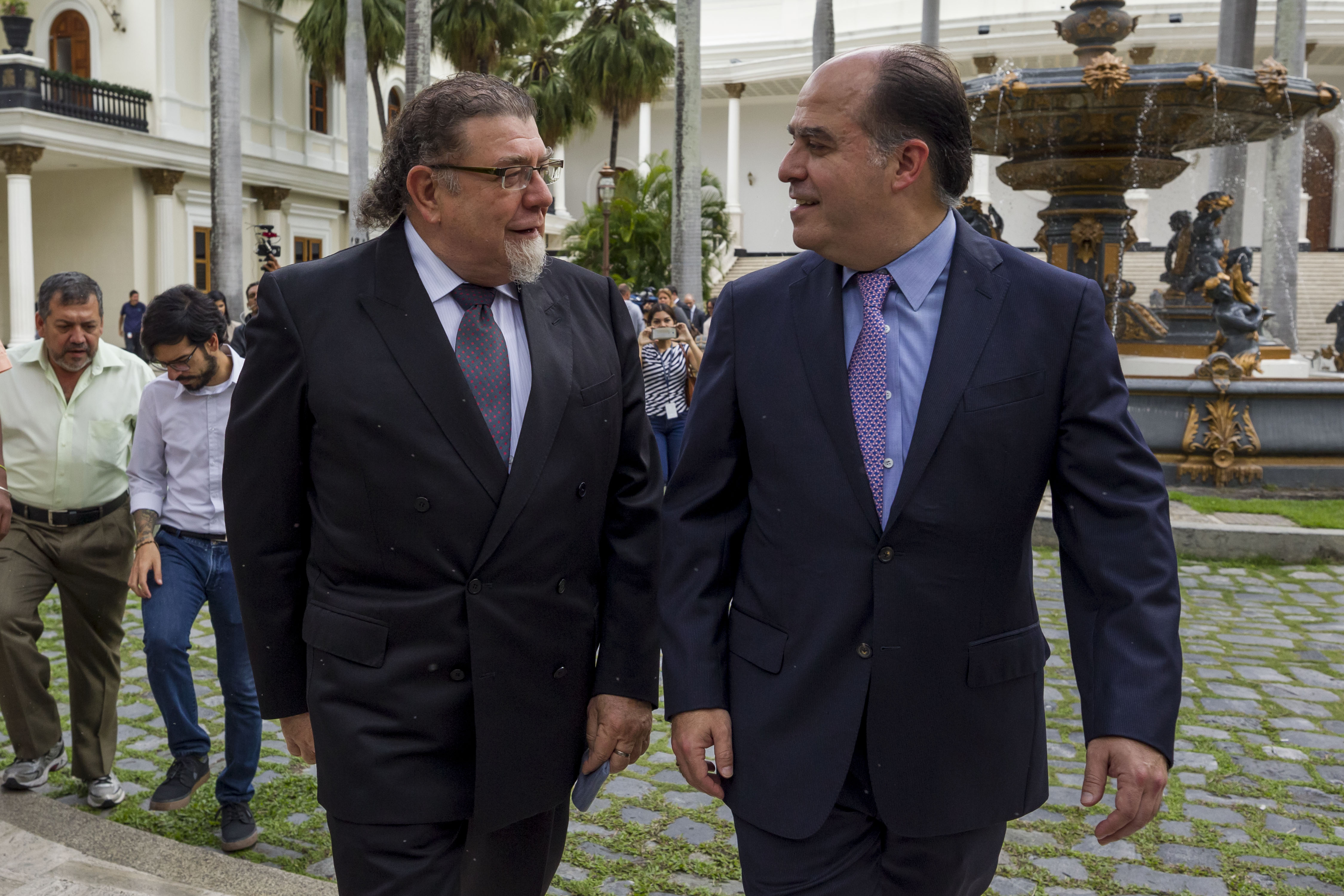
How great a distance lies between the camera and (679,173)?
69.3 ft

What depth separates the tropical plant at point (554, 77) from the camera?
3597 centimetres

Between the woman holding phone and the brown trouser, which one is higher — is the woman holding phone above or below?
above

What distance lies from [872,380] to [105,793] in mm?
3559

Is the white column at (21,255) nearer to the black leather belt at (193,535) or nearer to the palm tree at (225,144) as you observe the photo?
the palm tree at (225,144)

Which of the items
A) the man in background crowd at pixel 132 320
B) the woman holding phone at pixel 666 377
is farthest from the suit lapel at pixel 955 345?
the man in background crowd at pixel 132 320

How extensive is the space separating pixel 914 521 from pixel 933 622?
0.18m

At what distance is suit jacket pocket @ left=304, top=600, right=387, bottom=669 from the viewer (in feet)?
8.51

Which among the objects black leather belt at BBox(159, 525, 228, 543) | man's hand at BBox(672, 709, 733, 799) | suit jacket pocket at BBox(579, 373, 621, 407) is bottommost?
man's hand at BBox(672, 709, 733, 799)

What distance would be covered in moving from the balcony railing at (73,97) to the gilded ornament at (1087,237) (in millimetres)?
20363

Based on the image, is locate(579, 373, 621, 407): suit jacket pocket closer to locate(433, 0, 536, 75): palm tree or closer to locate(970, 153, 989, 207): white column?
locate(433, 0, 536, 75): palm tree

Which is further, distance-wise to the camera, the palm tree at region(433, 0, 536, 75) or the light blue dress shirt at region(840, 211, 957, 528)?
the palm tree at region(433, 0, 536, 75)

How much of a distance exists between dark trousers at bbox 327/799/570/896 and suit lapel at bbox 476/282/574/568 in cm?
56

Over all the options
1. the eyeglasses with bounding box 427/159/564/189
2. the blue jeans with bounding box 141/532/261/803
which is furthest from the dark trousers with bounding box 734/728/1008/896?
the blue jeans with bounding box 141/532/261/803

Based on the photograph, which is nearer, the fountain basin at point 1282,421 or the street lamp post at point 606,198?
the fountain basin at point 1282,421
